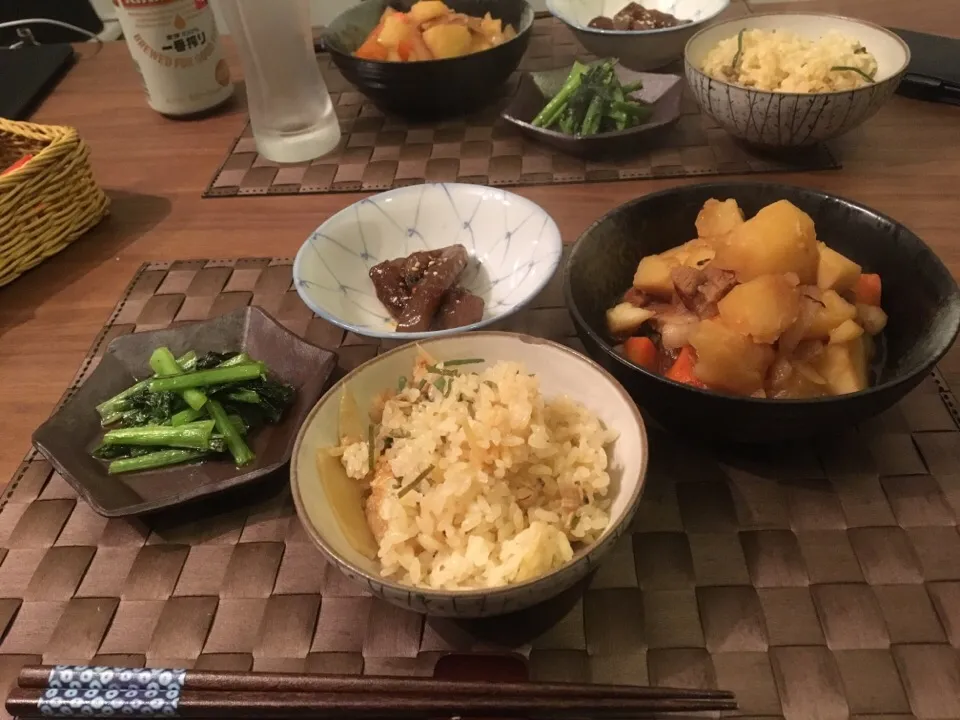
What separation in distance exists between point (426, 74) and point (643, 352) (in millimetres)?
1172

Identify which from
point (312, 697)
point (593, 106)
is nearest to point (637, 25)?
point (593, 106)

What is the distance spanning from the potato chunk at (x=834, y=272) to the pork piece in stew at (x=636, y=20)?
127 cm

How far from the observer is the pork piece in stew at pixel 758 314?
39.4 inches

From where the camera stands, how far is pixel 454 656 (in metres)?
0.87

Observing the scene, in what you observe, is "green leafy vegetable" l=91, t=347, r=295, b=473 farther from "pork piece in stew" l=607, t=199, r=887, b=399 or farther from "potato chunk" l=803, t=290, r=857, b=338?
"potato chunk" l=803, t=290, r=857, b=338

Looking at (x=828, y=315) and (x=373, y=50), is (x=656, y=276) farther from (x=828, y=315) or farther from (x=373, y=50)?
(x=373, y=50)

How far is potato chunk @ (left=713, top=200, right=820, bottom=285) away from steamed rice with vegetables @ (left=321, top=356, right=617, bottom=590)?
13.2 inches

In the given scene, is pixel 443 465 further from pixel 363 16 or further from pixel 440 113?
pixel 363 16

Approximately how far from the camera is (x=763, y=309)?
3.26 ft

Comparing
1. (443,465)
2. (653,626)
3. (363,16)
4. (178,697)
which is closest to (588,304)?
(443,465)

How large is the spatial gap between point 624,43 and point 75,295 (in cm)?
158

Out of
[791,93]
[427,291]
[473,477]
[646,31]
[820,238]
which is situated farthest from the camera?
[646,31]

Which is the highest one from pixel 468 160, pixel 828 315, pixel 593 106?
pixel 828 315

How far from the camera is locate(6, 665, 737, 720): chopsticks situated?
79cm
